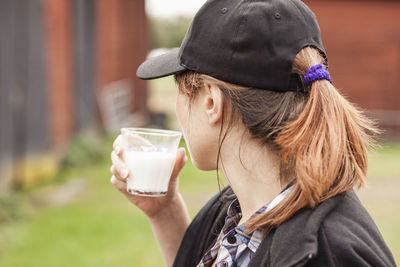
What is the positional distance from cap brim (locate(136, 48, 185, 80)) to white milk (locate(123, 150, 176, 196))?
0.35 m

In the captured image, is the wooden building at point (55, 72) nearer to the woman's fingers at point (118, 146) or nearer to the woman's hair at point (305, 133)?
the woman's fingers at point (118, 146)

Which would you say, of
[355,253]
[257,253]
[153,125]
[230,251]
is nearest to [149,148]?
[230,251]

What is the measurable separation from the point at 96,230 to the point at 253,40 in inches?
214

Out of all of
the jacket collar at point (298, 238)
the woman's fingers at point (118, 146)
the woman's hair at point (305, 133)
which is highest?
the woman's hair at point (305, 133)

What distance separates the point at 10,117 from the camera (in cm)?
809

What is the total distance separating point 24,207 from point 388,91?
14925 mm

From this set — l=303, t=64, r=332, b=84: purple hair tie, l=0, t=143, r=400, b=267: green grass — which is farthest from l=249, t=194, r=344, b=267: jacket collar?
l=0, t=143, r=400, b=267: green grass

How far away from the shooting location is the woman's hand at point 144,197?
221cm

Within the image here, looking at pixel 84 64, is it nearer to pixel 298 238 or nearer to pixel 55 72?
pixel 55 72

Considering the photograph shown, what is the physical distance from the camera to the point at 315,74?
66.4 inches

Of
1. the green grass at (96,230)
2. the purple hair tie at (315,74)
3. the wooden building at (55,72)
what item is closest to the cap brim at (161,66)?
the purple hair tie at (315,74)

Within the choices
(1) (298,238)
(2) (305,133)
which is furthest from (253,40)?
(1) (298,238)

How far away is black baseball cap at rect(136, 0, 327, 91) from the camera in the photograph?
5.52ft

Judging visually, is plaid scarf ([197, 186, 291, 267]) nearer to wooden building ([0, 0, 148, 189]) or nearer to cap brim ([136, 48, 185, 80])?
cap brim ([136, 48, 185, 80])
